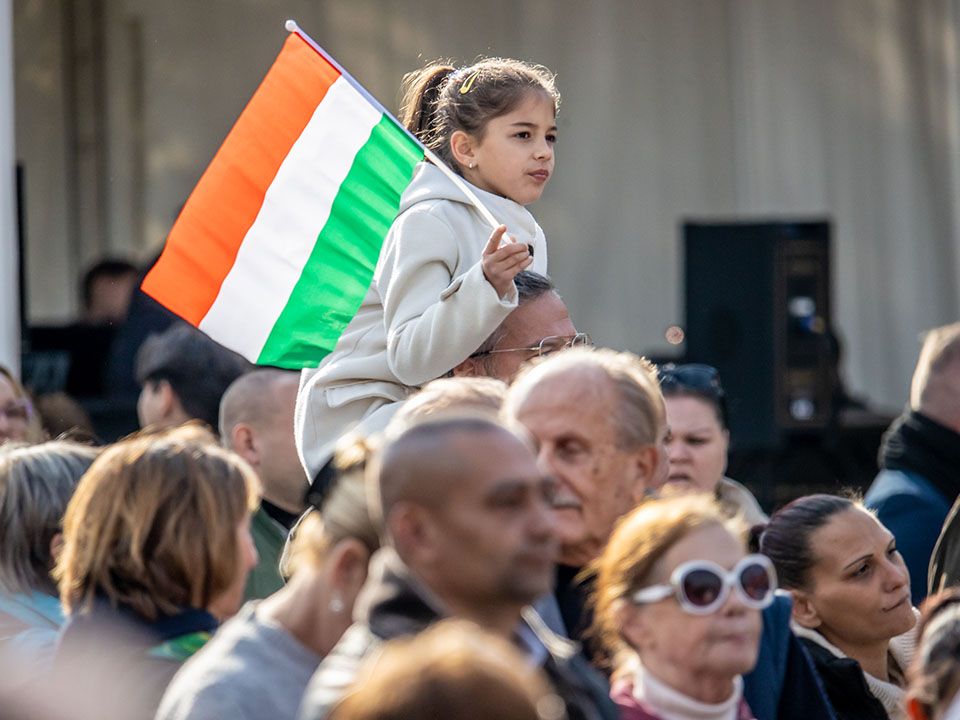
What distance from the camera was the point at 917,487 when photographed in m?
5.30

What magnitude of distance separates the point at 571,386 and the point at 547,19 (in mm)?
9120

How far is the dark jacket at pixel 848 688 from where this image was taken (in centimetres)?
368

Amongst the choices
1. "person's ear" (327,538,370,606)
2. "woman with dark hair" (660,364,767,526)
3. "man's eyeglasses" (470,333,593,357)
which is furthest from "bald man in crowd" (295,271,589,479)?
"woman with dark hair" (660,364,767,526)

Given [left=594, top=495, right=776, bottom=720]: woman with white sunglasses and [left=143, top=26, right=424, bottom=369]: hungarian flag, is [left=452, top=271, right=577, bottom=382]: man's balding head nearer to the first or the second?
[left=143, top=26, right=424, bottom=369]: hungarian flag

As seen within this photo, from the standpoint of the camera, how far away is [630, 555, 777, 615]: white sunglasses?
2684 mm

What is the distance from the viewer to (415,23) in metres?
12.1

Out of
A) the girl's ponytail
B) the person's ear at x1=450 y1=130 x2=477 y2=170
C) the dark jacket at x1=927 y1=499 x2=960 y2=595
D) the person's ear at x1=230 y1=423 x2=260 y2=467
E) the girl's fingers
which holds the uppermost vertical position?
the girl's ponytail

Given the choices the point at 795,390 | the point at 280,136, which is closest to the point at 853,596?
the point at 280,136

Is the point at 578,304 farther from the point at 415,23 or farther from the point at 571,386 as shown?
the point at 571,386

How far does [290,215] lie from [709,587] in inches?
71.9

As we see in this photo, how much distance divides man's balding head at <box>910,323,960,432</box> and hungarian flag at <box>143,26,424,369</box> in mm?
2240

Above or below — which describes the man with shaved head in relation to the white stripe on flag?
below

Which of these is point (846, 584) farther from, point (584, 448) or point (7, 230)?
point (7, 230)

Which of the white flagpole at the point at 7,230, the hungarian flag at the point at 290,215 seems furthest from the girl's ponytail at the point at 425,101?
the white flagpole at the point at 7,230
